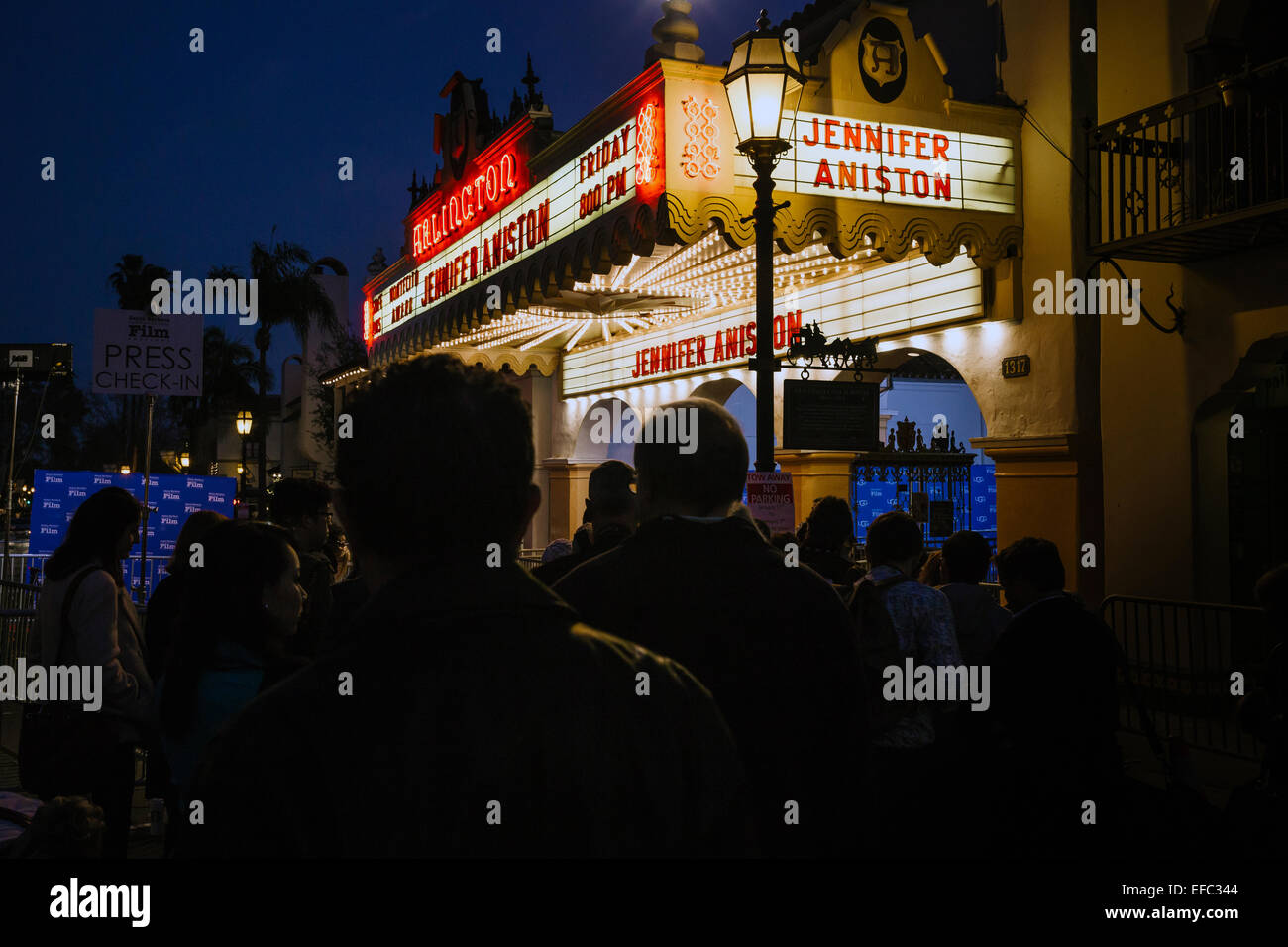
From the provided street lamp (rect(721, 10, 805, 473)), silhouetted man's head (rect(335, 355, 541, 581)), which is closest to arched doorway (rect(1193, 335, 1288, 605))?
street lamp (rect(721, 10, 805, 473))

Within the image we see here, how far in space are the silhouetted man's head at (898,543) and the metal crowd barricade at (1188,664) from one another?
4512mm

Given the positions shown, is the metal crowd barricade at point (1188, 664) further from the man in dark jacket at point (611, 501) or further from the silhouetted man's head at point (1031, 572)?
the man in dark jacket at point (611, 501)

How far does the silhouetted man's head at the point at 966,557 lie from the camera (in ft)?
18.7

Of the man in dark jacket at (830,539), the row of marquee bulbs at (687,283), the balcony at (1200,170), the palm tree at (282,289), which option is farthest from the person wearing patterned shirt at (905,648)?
the palm tree at (282,289)

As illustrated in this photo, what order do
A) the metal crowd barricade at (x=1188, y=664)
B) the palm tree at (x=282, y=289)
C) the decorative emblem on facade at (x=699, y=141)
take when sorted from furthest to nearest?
the palm tree at (x=282, y=289)
the decorative emblem on facade at (x=699, y=141)
the metal crowd barricade at (x=1188, y=664)

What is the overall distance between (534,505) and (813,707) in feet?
4.22

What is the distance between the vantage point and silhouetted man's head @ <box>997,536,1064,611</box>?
473 centimetres

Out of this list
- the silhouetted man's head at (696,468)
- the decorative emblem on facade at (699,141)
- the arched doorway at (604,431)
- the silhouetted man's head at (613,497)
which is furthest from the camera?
the arched doorway at (604,431)

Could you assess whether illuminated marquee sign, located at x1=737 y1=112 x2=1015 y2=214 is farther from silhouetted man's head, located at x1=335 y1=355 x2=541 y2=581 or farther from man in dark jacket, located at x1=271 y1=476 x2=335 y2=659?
silhouetted man's head, located at x1=335 y1=355 x2=541 y2=581
